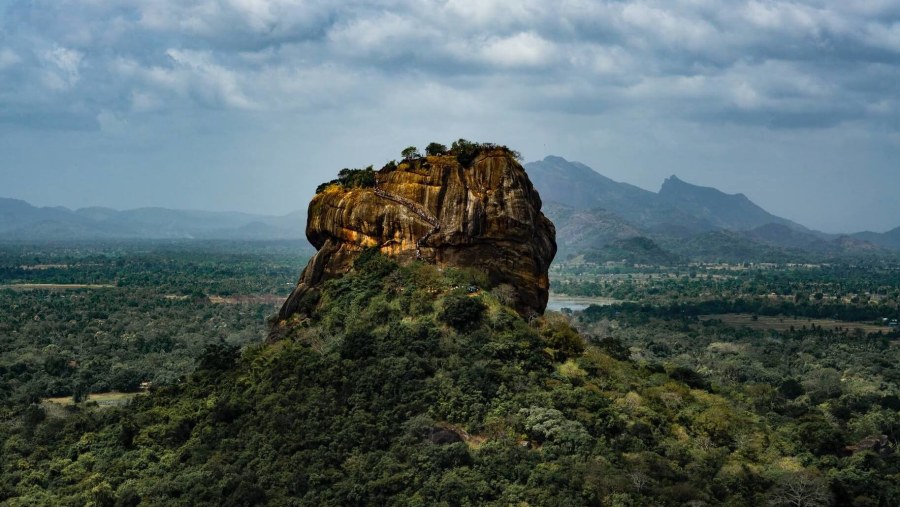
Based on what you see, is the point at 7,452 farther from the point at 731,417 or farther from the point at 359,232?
the point at 731,417

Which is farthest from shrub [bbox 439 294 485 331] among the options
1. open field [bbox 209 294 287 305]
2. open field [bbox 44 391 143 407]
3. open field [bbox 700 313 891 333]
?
open field [bbox 209 294 287 305]

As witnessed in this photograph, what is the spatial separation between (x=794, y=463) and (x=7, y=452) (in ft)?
107

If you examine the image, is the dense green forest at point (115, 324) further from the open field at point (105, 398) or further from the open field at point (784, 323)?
the open field at point (784, 323)

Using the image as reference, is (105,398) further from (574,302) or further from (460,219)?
(574,302)

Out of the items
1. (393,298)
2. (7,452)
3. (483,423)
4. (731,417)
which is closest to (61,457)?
(7,452)

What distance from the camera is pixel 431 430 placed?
3297 centimetres

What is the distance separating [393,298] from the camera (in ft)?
142

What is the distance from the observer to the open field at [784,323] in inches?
4582

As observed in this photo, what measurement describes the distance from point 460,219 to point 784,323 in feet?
296

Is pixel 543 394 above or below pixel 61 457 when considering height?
above

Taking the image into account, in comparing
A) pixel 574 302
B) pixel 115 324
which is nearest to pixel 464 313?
pixel 115 324

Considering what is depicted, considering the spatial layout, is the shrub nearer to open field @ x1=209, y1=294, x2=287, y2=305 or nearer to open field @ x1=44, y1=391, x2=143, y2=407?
open field @ x1=44, y1=391, x2=143, y2=407

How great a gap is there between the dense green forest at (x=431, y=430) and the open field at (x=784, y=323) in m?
73.0

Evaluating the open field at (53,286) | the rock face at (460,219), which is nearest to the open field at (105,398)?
the rock face at (460,219)
